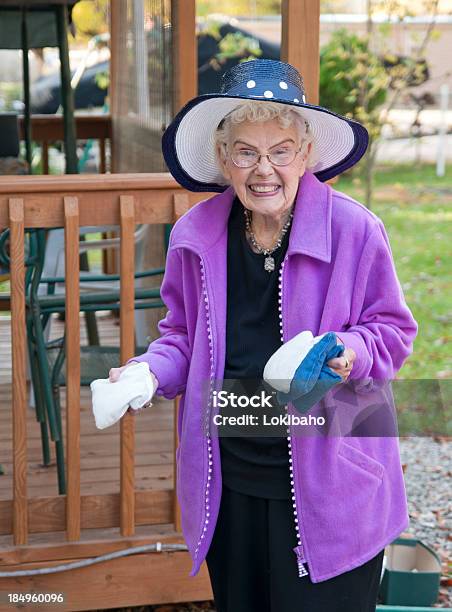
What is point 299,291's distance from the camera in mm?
2102

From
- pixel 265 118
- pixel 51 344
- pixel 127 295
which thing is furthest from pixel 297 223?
pixel 51 344

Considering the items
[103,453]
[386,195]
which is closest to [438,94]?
[386,195]

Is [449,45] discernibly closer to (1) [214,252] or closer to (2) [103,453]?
(2) [103,453]

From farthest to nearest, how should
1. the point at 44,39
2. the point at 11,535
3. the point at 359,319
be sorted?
1. the point at 44,39
2. the point at 11,535
3. the point at 359,319

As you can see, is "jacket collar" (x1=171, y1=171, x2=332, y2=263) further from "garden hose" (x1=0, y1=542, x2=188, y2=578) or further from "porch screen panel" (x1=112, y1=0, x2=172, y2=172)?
"porch screen panel" (x1=112, y1=0, x2=172, y2=172)

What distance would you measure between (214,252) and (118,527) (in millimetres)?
1553

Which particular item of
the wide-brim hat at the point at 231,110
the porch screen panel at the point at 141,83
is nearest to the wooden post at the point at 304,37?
the wide-brim hat at the point at 231,110

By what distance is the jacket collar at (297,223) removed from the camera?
2.08m

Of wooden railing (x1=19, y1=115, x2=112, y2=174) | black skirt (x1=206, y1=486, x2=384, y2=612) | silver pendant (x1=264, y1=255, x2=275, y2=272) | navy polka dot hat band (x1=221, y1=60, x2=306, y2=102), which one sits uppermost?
navy polka dot hat band (x1=221, y1=60, x2=306, y2=102)

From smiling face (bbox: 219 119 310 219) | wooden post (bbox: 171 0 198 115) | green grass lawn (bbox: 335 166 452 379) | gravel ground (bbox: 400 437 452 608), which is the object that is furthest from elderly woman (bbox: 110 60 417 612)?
green grass lawn (bbox: 335 166 452 379)

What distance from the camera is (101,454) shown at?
423cm

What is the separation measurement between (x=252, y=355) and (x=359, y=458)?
1.00 feet

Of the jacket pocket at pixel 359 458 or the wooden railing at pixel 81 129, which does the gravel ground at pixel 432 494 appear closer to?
the jacket pocket at pixel 359 458

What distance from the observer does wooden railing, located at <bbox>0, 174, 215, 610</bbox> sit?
3102 millimetres
